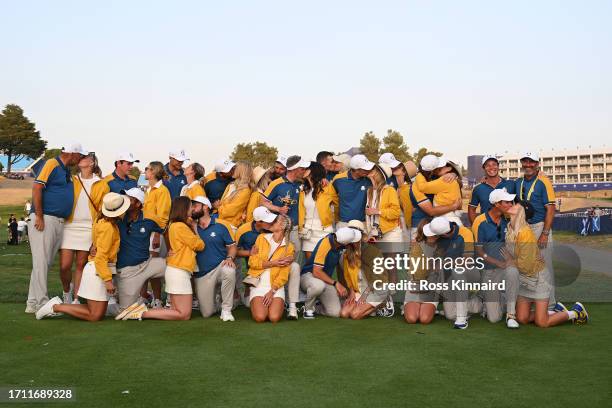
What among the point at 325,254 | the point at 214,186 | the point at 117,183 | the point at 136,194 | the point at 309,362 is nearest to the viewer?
the point at 309,362

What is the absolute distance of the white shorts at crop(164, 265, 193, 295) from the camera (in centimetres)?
796

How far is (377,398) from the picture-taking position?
4891 mm

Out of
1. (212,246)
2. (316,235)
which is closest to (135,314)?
(212,246)

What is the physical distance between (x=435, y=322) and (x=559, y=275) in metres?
6.18

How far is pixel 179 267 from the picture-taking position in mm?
7980

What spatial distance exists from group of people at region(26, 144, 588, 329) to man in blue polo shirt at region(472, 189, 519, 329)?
0.01 meters

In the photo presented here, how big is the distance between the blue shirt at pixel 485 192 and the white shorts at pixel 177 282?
3.75 meters

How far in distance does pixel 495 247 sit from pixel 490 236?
0.44ft

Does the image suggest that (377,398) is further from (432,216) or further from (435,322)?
(432,216)

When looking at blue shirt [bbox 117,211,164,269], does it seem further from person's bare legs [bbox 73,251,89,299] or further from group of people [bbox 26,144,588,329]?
person's bare legs [bbox 73,251,89,299]

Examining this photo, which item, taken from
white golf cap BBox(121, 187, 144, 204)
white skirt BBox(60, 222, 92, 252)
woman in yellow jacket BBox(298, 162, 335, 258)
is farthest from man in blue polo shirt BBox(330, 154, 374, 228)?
white skirt BBox(60, 222, 92, 252)

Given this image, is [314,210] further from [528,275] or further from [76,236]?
[76,236]

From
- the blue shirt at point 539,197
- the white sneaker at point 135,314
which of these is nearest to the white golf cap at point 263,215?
the white sneaker at point 135,314

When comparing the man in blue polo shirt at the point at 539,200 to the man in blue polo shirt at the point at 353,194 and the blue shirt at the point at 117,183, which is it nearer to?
the man in blue polo shirt at the point at 353,194
